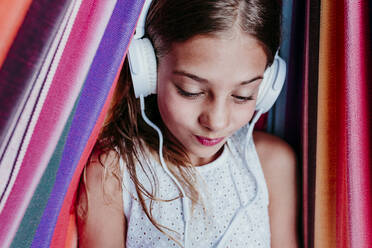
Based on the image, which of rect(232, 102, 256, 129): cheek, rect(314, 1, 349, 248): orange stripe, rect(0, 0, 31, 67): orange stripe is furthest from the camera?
rect(232, 102, 256, 129): cheek

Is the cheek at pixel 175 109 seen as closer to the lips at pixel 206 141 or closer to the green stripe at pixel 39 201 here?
the lips at pixel 206 141

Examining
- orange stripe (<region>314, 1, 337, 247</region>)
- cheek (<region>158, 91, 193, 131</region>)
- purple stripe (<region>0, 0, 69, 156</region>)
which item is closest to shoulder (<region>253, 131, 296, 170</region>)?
orange stripe (<region>314, 1, 337, 247</region>)

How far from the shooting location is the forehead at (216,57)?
2.58 feet

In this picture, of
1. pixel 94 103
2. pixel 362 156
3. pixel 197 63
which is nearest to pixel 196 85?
pixel 197 63

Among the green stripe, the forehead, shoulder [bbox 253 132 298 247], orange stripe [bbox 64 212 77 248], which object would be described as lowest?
orange stripe [bbox 64 212 77 248]

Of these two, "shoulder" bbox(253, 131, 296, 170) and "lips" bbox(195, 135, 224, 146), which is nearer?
"lips" bbox(195, 135, 224, 146)

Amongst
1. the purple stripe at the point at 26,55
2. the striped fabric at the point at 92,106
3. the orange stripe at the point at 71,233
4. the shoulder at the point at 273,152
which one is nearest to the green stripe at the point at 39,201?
the striped fabric at the point at 92,106

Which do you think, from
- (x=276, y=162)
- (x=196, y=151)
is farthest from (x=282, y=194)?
(x=196, y=151)

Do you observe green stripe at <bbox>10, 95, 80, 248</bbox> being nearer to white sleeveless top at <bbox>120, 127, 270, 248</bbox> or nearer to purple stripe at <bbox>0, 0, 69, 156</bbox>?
purple stripe at <bbox>0, 0, 69, 156</bbox>

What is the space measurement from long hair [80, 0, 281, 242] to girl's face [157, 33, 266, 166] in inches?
1.0

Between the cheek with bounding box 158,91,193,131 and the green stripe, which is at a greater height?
the cheek with bounding box 158,91,193,131

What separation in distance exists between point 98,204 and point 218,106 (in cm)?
38

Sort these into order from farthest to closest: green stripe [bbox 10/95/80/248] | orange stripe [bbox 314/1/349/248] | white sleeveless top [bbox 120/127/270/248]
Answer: white sleeveless top [bbox 120/127/270/248], orange stripe [bbox 314/1/349/248], green stripe [bbox 10/95/80/248]

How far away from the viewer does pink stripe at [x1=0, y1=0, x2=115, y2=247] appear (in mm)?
571
